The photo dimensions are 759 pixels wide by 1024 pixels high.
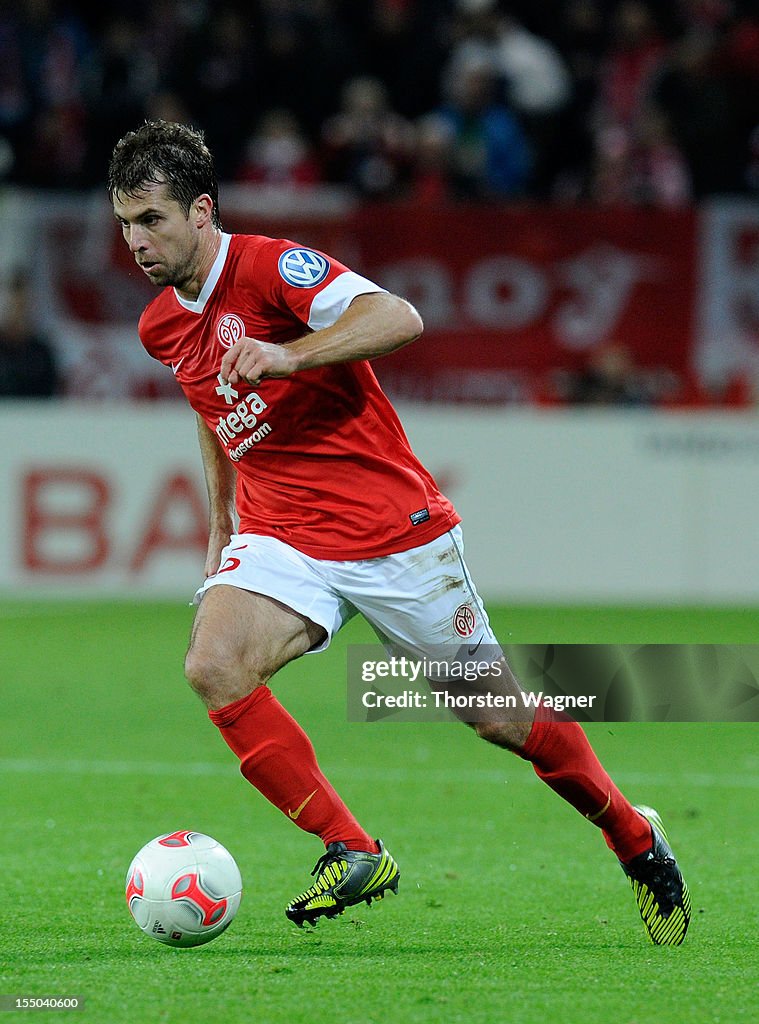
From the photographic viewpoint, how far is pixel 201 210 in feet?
14.2

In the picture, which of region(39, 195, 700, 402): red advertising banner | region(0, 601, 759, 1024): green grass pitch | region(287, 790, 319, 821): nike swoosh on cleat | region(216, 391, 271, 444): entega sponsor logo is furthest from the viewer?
region(39, 195, 700, 402): red advertising banner

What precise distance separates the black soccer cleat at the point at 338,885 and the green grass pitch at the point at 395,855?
0.08 metres

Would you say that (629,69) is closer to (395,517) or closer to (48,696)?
(48,696)

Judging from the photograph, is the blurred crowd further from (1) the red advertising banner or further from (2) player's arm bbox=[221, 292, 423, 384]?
(2) player's arm bbox=[221, 292, 423, 384]

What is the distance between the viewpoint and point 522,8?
588 inches

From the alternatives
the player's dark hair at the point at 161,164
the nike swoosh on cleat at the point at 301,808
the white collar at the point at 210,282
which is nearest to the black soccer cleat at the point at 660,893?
the nike swoosh on cleat at the point at 301,808

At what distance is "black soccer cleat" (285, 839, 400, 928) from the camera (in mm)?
4148

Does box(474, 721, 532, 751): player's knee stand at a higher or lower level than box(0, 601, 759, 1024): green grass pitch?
higher

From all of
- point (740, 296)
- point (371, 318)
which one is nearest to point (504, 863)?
point (371, 318)

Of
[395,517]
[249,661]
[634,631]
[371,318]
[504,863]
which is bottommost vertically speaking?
[634,631]

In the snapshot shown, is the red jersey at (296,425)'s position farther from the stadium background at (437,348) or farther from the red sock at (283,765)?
the stadium background at (437,348)

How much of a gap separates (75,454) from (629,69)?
19.5ft

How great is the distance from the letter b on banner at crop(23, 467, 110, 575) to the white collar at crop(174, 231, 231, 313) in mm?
7500

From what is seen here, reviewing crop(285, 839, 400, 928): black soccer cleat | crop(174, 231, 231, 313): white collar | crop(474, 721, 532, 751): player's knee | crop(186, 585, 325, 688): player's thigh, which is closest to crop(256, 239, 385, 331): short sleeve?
crop(174, 231, 231, 313): white collar
